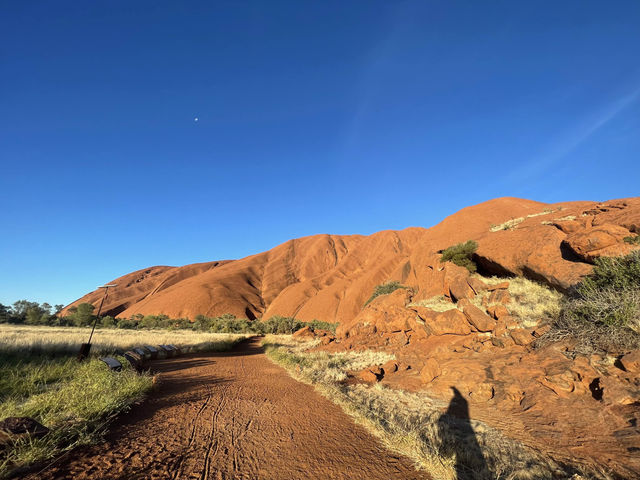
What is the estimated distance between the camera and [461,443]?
4641 millimetres

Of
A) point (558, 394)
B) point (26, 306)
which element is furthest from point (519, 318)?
point (26, 306)

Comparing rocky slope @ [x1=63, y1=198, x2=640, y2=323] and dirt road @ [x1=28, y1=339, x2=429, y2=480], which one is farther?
rocky slope @ [x1=63, y1=198, x2=640, y2=323]

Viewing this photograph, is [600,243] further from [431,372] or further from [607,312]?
[431,372]

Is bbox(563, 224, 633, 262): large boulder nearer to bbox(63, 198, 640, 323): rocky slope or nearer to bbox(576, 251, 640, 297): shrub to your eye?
bbox(63, 198, 640, 323): rocky slope

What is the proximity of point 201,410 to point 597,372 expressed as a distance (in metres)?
8.08

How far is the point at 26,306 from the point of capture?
43.7 metres

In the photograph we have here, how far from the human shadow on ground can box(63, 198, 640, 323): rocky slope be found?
23.3 ft

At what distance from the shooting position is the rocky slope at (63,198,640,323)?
10924 mm

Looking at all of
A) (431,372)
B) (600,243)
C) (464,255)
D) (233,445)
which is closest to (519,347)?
(431,372)

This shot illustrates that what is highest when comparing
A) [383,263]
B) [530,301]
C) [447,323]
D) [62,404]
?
[383,263]

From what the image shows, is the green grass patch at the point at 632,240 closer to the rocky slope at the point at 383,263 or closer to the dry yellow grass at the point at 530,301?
the rocky slope at the point at 383,263

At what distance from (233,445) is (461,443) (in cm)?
371

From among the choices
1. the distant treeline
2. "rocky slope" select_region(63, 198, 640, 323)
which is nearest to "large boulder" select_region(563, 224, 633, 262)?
"rocky slope" select_region(63, 198, 640, 323)

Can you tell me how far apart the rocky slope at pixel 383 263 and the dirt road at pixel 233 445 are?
9.96 meters
